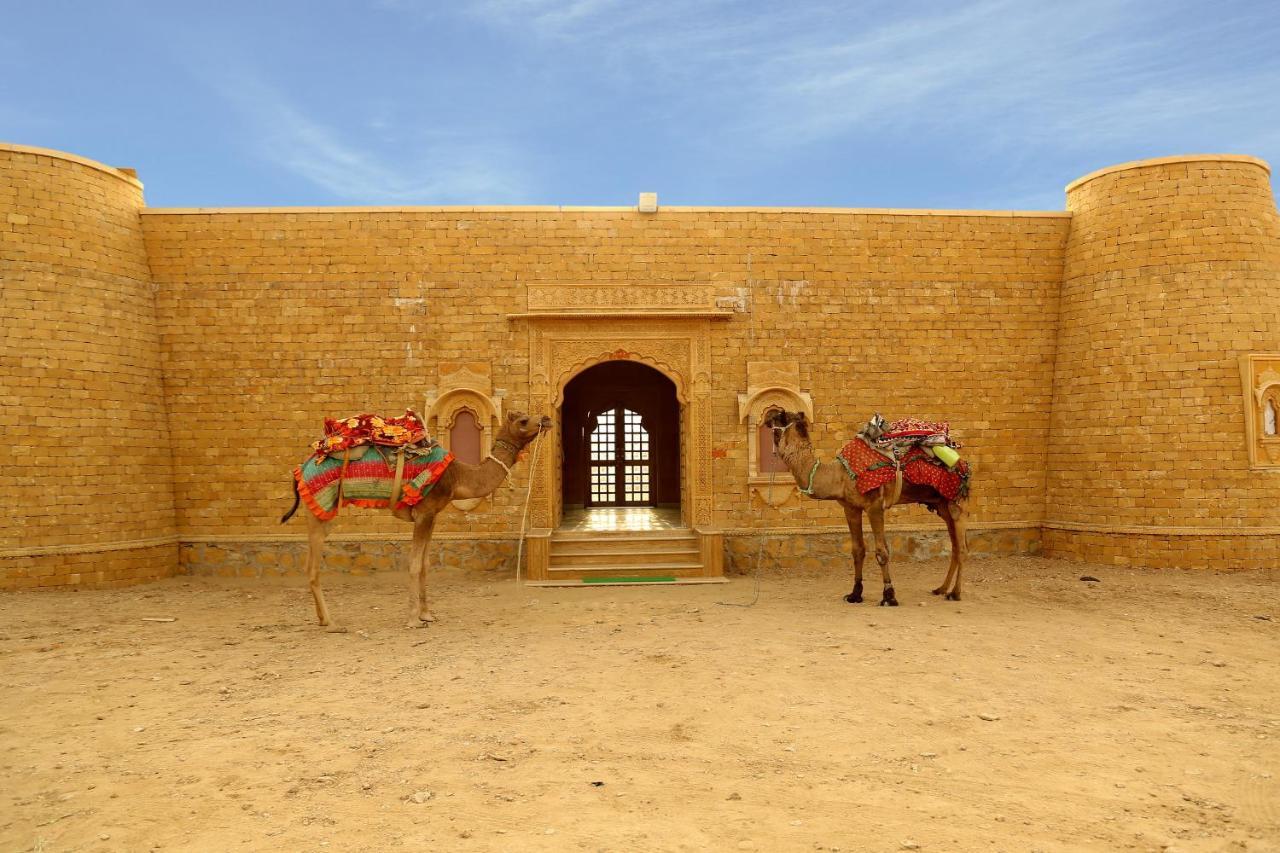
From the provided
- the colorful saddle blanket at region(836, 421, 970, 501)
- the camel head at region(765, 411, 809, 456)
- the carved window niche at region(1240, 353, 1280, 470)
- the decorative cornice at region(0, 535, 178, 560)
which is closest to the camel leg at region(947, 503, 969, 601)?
the colorful saddle blanket at region(836, 421, 970, 501)

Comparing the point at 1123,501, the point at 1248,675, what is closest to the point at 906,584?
the point at 1123,501

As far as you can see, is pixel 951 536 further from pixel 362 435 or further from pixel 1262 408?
pixel 362 435

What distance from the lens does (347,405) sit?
10.5 meters

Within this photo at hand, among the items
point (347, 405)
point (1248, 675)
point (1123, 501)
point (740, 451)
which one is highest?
point (347, 405)

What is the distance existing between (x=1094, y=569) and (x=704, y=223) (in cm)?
688

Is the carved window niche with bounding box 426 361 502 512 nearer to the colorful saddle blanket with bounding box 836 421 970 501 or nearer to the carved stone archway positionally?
the carved stone archway

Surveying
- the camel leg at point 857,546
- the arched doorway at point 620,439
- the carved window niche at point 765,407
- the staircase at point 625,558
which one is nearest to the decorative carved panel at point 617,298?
the carved window niche at point 765,407

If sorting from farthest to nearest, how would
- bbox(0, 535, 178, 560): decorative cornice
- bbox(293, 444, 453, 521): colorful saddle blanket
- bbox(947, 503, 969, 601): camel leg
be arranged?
bbox(0, 535, 178, 560): decorative cornice → bbox(947, 503, 969, 601): camel leg → bbox(293, 444, 453, 521): colorful saddle blanket

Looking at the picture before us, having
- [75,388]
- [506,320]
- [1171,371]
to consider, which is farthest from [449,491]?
[1171,371]

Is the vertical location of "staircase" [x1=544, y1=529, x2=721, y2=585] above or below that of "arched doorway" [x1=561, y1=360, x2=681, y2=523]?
below

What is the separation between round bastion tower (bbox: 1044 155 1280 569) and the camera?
998 centimetres

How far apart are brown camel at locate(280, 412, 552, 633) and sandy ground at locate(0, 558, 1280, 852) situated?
0.39m

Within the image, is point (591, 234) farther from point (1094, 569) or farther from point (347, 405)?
point (1094, 569)

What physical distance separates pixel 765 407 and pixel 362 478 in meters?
5.47
